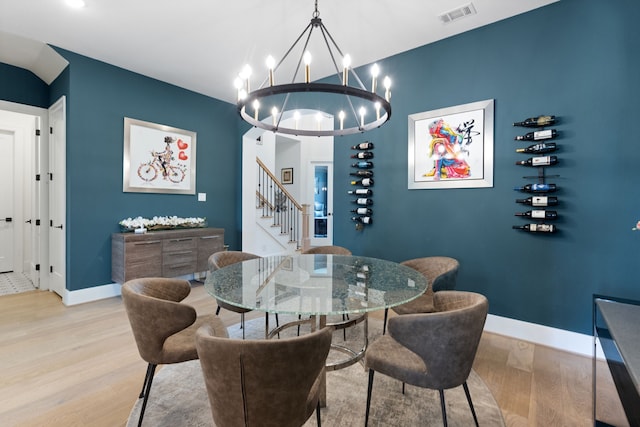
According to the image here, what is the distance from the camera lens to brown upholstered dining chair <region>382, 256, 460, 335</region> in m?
2.27

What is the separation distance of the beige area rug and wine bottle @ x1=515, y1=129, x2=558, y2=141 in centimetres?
203

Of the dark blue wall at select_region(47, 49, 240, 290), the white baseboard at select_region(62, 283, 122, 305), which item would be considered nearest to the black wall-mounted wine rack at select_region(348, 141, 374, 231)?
the dark blue wall at select_region(47, 49, 240, 290)

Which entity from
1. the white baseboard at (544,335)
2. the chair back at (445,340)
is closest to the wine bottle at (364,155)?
the white baseboard at (544,335)

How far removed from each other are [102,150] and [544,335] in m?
5.21

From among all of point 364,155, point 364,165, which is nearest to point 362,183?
point 364,165

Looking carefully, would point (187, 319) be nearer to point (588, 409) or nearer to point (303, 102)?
point (588, 409)

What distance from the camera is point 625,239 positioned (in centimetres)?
232

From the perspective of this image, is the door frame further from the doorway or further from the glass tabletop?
the glass tabletop

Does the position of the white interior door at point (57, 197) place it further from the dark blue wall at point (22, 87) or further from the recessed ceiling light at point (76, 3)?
the recessed ceiling light at point (76, 3)

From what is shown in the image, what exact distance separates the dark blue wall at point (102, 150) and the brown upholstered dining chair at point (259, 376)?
3.52m

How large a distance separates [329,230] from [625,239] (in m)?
6.73

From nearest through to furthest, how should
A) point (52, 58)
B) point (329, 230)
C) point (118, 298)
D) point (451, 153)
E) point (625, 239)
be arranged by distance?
point (625, 239)
point (451, 153)
point (52, 58)
point (118, 298)
point (329, 230)

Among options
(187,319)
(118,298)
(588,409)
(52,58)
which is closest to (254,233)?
(118,298)

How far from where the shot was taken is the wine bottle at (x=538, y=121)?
2.56m
